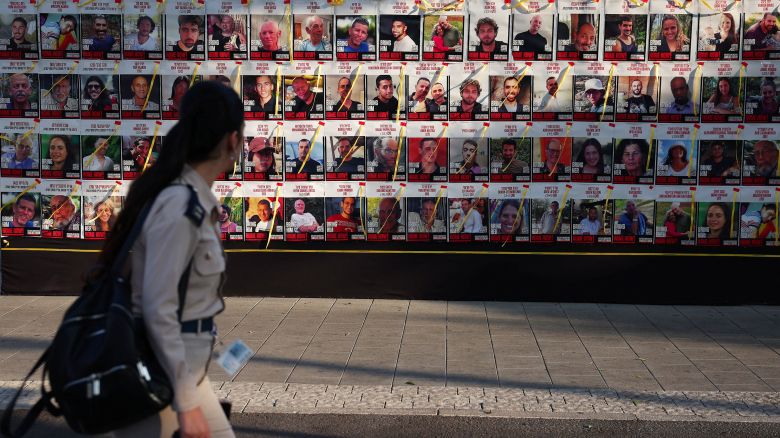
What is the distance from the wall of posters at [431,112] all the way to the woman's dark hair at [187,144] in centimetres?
627

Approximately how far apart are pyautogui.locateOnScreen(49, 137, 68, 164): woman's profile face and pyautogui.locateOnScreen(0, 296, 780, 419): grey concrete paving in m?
1.47

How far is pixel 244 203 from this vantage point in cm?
975

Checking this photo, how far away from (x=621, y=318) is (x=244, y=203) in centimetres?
395

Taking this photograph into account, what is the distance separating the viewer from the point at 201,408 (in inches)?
127

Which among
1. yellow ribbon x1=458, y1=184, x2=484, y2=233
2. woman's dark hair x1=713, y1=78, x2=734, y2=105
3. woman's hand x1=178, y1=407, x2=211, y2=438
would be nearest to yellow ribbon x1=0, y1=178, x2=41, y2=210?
yellow ribbon x1=458, y1=184, x2=484, y2=233

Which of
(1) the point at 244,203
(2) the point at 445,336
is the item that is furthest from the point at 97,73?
(2) the point at 445,336

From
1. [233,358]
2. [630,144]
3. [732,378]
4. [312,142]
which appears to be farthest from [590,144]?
[233,358]

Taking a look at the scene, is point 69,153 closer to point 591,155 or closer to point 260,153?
point 260,153

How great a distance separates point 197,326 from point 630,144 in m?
7.02

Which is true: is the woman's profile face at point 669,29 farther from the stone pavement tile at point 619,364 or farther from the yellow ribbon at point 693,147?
the stone pavement tile at point 619,364

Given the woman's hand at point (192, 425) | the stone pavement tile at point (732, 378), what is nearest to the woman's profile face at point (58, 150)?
the stone pavement tile at point (732, 378)

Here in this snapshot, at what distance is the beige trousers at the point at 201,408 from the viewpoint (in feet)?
10.4

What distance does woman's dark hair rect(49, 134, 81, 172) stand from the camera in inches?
384

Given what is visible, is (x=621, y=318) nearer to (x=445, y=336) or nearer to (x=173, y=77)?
(x=445, y=336)
